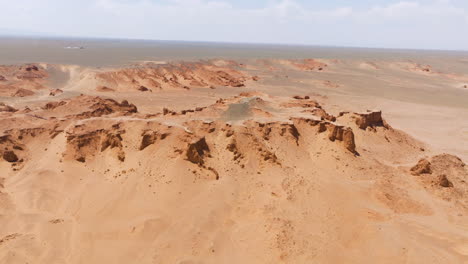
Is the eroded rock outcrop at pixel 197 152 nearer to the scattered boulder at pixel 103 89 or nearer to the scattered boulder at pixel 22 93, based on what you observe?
the scattered boulder at pixel 22 93

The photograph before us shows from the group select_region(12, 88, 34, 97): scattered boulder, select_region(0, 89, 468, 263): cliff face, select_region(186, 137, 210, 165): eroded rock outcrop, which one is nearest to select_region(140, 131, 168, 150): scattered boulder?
select_region(0, 89, 468, 263): cliff face

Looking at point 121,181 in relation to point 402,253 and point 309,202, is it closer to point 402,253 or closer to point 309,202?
point 309,202

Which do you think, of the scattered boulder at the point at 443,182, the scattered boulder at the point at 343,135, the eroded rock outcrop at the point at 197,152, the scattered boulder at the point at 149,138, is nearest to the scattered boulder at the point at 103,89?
the scattered boulder at the point at 149,138

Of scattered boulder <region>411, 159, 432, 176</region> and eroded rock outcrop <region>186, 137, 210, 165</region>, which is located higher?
eroded rock outcrop <region>186, 137, 210, 165</region>

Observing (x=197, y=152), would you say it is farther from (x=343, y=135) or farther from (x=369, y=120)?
(x=369, y=120)

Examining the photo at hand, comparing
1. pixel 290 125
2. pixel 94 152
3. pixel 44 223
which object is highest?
pixel 290 125

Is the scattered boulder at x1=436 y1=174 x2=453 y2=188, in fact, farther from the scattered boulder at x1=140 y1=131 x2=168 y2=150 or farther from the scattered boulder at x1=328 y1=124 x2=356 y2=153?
the scattered boulder at x1=140 y1=131 x2=168 y2=150

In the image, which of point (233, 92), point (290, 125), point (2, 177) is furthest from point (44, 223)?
point (233, 92)
